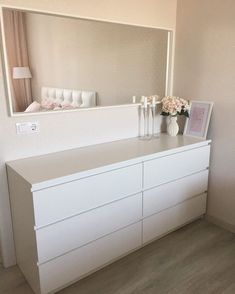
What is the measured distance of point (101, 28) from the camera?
2.10m

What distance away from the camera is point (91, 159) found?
191 cm

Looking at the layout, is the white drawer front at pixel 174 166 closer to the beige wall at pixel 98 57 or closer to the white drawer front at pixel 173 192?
the white drawer front at pixel 173 192

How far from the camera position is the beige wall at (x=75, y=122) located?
1822 mm

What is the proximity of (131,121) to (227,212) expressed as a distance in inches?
48.3

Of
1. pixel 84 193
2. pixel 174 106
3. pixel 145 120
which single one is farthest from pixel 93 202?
pixel 174 106

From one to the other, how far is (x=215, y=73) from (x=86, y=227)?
168cm

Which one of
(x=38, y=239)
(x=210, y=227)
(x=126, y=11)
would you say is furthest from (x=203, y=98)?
(x=38, y=239)

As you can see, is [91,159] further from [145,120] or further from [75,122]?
[145,120]

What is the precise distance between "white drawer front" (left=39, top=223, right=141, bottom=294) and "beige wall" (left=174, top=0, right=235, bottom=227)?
93 cm

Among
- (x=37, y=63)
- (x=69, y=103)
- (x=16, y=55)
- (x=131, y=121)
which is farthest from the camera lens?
(x=131, y=121)

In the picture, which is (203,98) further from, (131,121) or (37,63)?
(37,63)

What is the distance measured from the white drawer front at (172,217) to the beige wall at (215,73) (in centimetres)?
16

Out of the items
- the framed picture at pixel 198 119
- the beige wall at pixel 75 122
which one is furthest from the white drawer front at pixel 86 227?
the framed picture at pixel 198 119

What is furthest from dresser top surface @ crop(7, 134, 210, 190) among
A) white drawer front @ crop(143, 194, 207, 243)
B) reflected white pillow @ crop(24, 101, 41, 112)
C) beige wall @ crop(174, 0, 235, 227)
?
white drawer front @ crop(143, 194, 207, 243)
